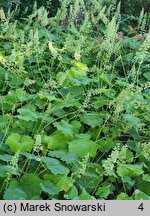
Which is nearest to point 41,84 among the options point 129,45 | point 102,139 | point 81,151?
point 102,139

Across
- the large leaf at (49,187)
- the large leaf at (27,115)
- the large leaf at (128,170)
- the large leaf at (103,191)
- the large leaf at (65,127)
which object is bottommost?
the large leaf at (103,191)

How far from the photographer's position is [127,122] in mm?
3119

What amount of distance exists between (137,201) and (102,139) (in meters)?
0.84

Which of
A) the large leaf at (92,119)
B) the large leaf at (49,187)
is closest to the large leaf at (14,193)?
the large leaf at (49,187)

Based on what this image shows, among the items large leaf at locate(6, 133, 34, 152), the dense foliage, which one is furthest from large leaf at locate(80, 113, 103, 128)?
large leaf at locate(6, 133, 34, 152)

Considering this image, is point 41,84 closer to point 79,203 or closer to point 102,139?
point 102,139

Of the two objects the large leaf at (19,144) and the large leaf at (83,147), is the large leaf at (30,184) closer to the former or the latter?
the large leaf at (19,144)

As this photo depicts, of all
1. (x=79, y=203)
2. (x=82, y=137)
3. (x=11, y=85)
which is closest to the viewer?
(x=79, y=203)

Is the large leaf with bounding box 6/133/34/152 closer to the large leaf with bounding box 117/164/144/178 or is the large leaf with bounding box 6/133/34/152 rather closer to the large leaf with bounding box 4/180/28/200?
the large leaf with bounding box 4/180/28/200

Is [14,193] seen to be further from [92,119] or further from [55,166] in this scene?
[92,119]

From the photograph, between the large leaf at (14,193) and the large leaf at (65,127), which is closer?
the large leaf at (14,193)

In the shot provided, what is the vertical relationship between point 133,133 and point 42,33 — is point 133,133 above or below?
below

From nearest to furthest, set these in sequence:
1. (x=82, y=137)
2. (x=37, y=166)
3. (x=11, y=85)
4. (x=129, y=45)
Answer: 1. (x=37, y=166)
2. (x=82, y=137)
3. (x=11, y=85)
4. (x=129, y=45)

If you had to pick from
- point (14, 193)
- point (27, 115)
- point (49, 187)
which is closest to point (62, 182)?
point (49, 187)
